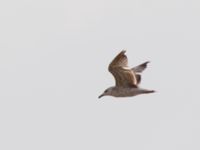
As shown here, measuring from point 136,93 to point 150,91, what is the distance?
3.09 ft

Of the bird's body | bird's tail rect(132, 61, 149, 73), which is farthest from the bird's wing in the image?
bird's tail rect(132, 61, 149, 73)

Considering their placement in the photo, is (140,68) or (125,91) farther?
(140,68)

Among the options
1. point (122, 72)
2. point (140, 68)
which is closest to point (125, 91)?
point (122, 72)

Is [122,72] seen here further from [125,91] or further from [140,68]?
[140,68]

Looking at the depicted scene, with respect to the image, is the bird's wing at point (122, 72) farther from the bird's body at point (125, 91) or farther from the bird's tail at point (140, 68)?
the bird's tail at point (140, 68)

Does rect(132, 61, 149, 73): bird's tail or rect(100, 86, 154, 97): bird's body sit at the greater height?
rect(132, 61, 149, 73): bird's tail

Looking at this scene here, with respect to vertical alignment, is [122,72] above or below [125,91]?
above

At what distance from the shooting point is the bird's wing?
33.2 metres

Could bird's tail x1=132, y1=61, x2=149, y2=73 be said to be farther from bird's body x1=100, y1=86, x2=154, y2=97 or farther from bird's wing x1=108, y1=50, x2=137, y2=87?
bird's wing x1=108, y1=50, x2=137, y2=87

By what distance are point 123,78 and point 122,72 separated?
0.24 m

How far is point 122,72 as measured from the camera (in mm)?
33500

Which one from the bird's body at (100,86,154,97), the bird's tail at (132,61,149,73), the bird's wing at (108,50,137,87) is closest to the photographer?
the bird's body at (100,86,154,97)

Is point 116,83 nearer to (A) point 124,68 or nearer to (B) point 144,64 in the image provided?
(A) point 124,68

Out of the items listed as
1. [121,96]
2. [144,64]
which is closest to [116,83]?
[121,96]
